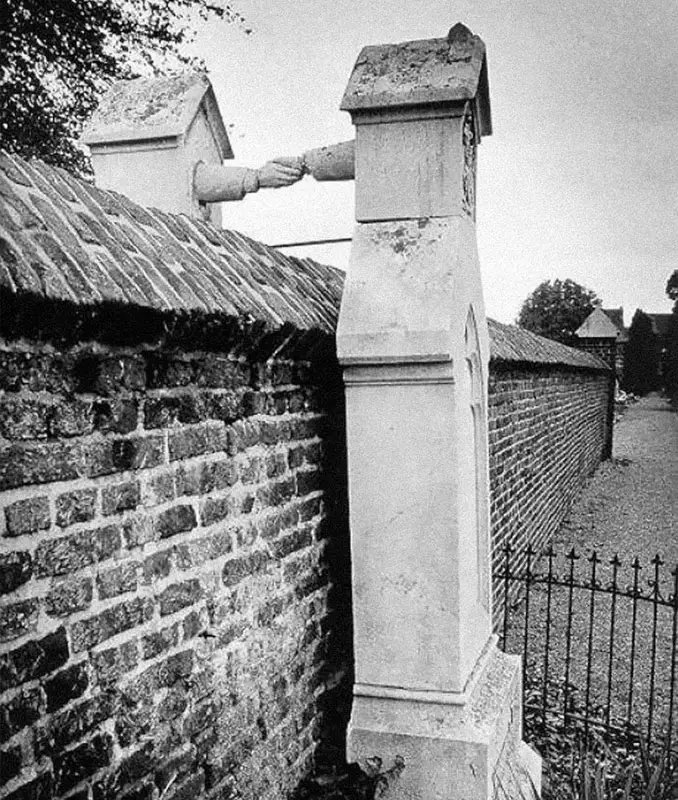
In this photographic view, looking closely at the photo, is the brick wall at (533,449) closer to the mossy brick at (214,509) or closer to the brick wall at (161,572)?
the brick wall at (161,572)

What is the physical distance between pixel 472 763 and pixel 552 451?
7.80 meters

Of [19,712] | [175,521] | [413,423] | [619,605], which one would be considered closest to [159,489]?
[175,521]

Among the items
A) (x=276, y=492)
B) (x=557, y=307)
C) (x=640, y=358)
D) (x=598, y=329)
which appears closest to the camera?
(x=276, y=492)

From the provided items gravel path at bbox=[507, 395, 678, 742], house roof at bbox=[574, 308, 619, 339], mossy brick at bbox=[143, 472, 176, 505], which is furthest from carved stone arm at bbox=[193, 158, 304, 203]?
house roof at bbox=[574, 308, 619, 339]

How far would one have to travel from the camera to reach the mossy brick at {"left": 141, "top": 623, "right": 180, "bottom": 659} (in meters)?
2.05

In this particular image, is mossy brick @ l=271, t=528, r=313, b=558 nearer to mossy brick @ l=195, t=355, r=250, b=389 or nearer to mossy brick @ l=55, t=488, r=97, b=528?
mossy brick @ l=195, t=355, r=250, b=389

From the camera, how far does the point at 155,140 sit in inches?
138

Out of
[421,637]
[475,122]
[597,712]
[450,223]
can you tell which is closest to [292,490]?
[421,637]

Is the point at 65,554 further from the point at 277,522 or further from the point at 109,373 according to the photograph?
the point at 277,522

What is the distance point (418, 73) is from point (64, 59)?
7.50 m

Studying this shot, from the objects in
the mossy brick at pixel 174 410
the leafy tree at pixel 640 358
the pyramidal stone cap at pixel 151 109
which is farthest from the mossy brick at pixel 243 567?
the leafy tree at pixel 640 358

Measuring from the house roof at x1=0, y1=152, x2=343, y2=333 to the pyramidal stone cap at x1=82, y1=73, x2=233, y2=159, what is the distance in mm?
760

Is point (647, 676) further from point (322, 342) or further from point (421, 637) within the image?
point (322, 342)

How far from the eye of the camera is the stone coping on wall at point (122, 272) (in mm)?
1652
